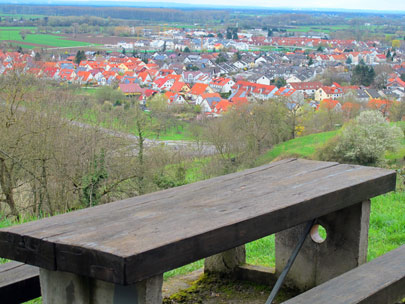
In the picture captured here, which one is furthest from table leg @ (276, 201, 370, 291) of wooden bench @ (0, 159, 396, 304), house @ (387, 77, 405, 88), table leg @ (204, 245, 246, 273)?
house @ (387, 77, 405, 88)

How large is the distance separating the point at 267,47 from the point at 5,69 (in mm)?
119102

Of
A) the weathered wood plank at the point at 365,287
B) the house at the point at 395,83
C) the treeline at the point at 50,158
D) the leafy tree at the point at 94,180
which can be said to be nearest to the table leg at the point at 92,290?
the weathered wood plank at the point at 365,287

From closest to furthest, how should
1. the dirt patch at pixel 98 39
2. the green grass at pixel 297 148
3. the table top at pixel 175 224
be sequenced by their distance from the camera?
the table top at pixel 175 224, the green grass at pixel 297 148, the dirt patch at pixel 98 39

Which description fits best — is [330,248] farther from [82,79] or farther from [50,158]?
[82,79]

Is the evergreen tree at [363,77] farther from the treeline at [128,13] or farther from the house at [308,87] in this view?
the treeline at [128,13]

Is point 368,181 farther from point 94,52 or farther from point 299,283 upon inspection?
point 94,52

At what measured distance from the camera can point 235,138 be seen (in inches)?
907

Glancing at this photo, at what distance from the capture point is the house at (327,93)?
57372 mm

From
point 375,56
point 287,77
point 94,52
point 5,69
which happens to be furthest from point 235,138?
point 375,56

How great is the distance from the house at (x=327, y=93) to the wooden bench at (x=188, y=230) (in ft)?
182

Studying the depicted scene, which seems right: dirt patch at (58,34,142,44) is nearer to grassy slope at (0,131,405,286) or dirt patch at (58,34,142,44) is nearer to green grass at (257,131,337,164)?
green grass at (257,131,337,164)

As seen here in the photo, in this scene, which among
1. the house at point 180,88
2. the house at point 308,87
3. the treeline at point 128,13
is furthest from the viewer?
the treeline at point 128,13

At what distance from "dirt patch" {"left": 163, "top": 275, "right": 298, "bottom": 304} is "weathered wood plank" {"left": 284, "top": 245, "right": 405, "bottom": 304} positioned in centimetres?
56

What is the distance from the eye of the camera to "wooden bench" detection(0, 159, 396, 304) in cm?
162
